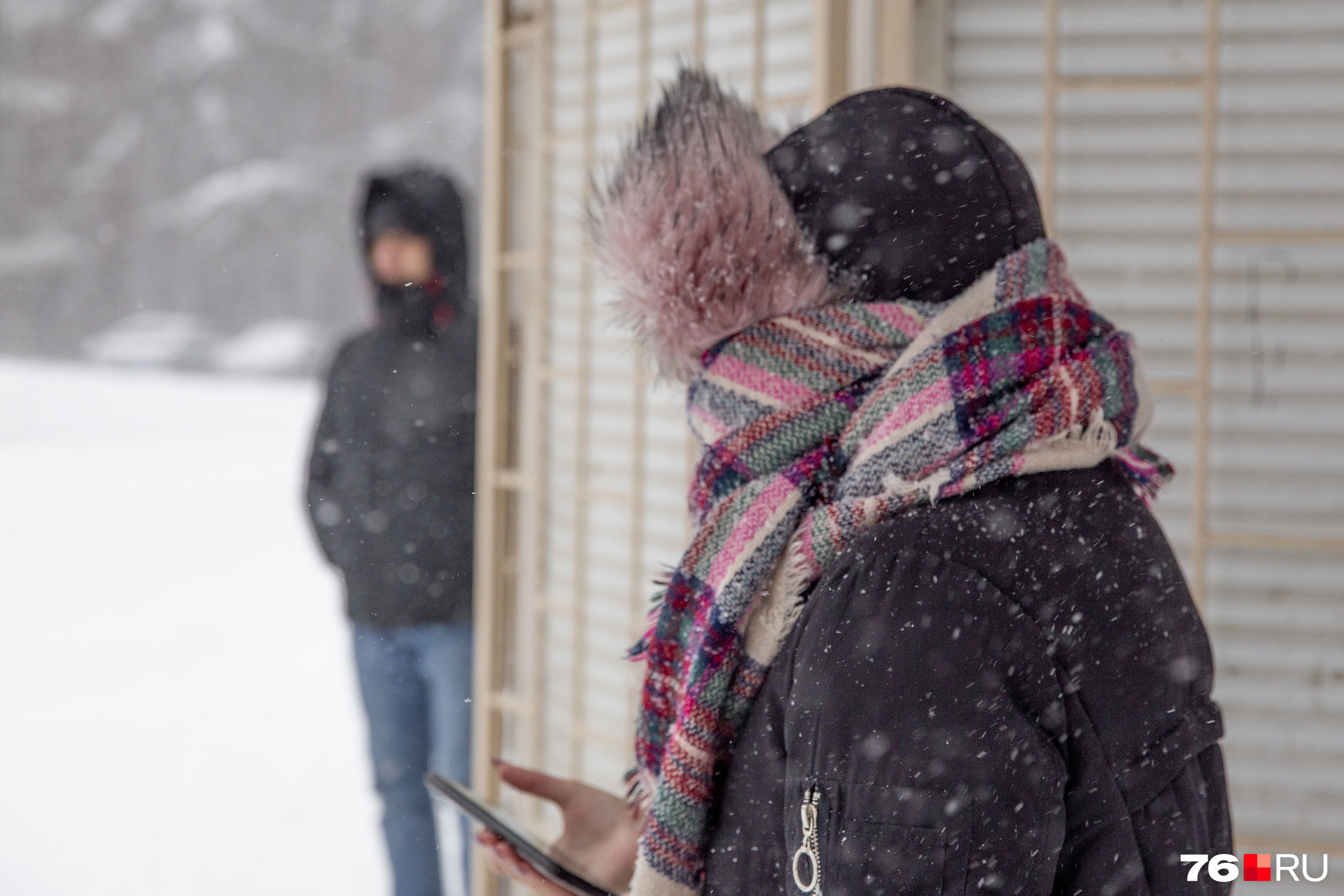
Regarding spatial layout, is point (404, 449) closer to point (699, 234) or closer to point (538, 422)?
point (538, 422)

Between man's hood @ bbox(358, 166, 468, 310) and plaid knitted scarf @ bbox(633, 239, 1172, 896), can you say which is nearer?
plaid knitted scarf @ bbox(633, 239, 1172, 896)

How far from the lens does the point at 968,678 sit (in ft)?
2.13

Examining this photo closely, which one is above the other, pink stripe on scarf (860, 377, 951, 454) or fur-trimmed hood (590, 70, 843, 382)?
fur-trimmed hood (590, 70, 843, 382)

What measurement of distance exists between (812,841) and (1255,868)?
1356 millimetres

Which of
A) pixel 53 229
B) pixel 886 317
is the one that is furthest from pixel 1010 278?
pixel 53 229

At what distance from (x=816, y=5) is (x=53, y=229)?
25.5 feet

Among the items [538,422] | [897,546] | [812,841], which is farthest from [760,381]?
[538,422]

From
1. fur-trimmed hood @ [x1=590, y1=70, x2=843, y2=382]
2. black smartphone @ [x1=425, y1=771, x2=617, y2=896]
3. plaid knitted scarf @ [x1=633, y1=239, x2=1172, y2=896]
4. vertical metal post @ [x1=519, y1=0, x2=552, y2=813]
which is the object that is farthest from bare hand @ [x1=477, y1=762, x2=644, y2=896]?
vertical metal post @ [x1=519, y1=0, x2=552, y2=813]

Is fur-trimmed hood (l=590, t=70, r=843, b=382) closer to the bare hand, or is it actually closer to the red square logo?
the bare hand

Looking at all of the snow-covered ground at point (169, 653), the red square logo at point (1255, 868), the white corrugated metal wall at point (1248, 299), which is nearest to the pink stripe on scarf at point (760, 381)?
the white corrugated metal wall at point (1248, 299)

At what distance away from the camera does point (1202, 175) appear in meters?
1.69

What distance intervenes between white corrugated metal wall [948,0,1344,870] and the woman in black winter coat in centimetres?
101

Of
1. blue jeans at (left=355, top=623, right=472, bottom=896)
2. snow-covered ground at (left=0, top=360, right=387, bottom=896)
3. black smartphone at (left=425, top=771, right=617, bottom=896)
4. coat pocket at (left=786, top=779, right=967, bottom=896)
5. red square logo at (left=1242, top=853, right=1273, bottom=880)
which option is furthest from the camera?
snow-covered ground at (left=0, top=360, right=387, bottom=896)

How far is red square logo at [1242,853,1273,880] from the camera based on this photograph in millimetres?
1670
